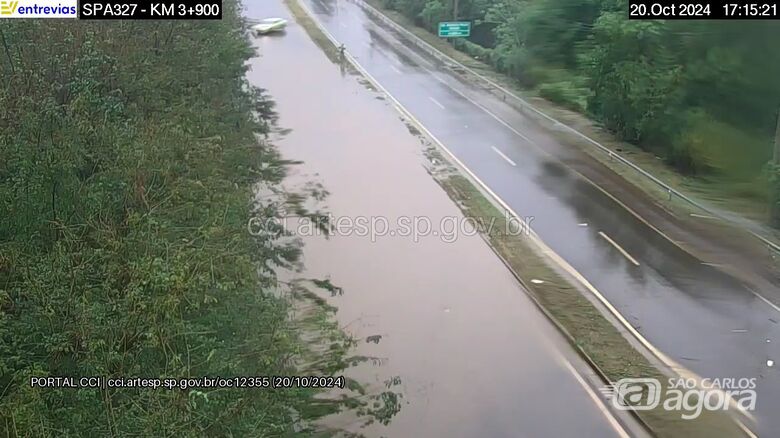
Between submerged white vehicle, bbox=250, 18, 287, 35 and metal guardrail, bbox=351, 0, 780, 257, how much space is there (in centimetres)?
486

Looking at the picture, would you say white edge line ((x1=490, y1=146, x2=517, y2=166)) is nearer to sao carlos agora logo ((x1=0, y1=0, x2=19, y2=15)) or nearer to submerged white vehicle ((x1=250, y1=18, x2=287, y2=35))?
submerged white vehicle ((x1=250, y1=18, x2=287, y2=35))

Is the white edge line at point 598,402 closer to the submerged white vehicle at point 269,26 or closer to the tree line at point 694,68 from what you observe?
the tree line at point 694,68

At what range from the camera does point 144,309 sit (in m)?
4.38

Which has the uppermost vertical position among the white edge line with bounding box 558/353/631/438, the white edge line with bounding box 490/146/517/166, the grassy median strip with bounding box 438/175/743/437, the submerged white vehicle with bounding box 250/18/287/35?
the submerged white vehicle with bounding box 250/18/287/35

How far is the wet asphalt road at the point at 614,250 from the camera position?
22.3 feet

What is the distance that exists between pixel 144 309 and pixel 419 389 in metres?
2.50

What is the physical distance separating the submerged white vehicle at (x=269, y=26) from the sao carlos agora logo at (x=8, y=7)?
27.2ft

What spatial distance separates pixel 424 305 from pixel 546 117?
780cm

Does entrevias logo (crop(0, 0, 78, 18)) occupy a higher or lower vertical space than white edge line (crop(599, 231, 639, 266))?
higher

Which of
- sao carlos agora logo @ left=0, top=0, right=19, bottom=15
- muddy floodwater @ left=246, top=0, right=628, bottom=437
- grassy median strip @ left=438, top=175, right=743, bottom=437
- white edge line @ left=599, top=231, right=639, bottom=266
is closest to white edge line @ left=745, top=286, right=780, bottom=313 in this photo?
white edge line @ left=599, top=231, right=639, bottom=266

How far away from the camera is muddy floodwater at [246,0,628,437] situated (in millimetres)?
5816

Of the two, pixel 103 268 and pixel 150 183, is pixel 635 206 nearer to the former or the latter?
pixel 150 183

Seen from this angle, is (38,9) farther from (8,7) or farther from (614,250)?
(614,250)

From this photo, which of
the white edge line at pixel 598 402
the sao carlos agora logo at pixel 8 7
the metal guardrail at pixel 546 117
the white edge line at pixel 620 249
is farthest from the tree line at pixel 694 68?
the sao carlos agora logo at pixel 8 7
